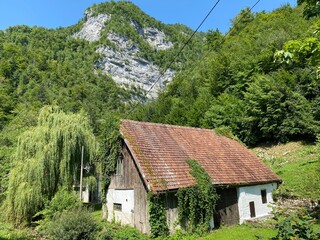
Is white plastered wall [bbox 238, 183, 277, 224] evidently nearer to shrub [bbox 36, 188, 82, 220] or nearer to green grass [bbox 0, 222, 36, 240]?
shrub [bbox 36, 188, 82, 220]

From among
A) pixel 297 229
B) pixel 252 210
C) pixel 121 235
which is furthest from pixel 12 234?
pixel 297 229

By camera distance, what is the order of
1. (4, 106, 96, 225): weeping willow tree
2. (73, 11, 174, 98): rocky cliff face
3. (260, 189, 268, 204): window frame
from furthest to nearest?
(73, 11, 174, 98): rocky cliff face → (4, 106, 96, 225): weeping willow tree → (260, 189, 268, 204): window frame

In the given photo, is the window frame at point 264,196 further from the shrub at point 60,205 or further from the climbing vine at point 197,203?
the shrub at point 60,205

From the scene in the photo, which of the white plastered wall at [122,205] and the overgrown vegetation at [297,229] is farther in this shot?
the white plastered wall at [122,205]

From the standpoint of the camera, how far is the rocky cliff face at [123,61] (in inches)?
4594

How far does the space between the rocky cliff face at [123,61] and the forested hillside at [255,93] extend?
64.0m

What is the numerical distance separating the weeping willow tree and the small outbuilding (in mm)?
5100

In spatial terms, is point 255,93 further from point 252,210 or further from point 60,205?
point 60,205

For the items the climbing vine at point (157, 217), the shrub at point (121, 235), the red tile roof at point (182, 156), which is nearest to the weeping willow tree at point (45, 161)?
the red tile roof at point (182, 156)

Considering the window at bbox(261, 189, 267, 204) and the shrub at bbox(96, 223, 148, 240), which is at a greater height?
the window at bbox(261, 189, 267, 204)

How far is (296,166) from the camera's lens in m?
21.8

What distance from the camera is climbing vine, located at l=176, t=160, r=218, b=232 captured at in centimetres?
1292

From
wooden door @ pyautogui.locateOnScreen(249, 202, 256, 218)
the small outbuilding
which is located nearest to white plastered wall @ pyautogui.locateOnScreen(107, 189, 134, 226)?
the small outbuilding

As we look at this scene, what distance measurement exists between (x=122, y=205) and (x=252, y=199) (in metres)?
8.04
